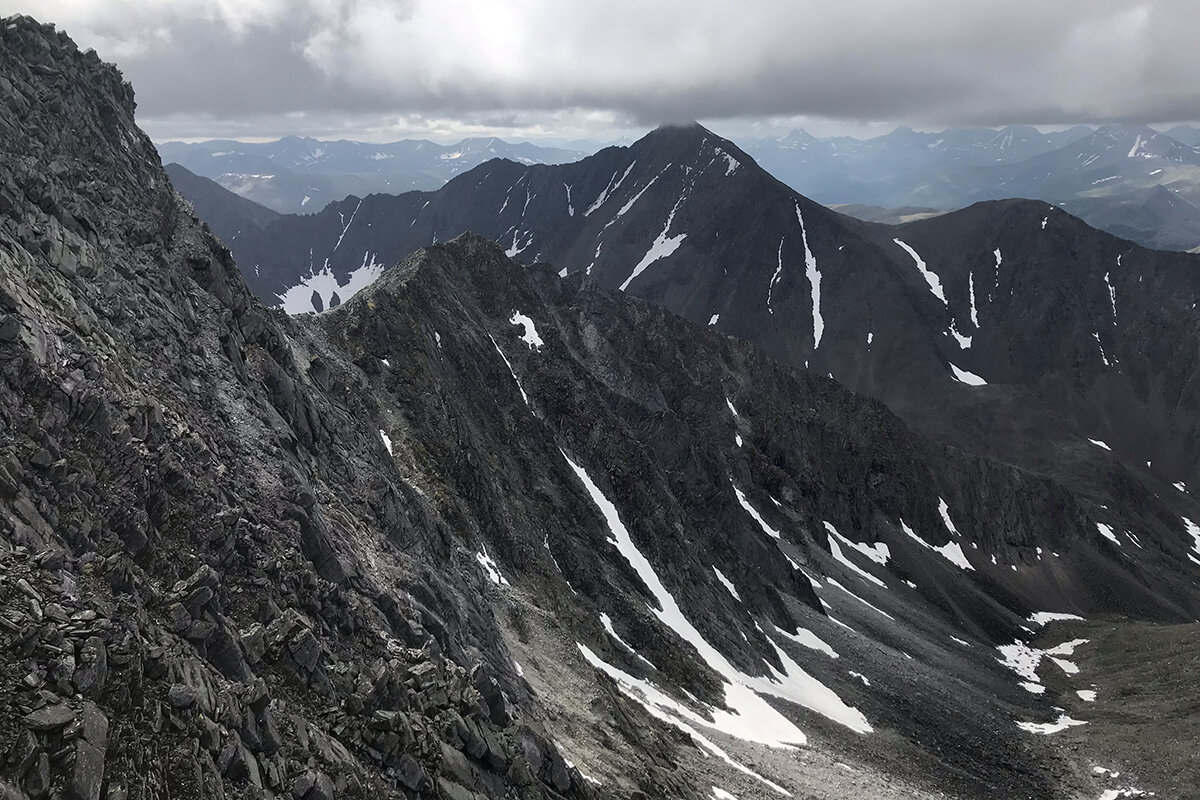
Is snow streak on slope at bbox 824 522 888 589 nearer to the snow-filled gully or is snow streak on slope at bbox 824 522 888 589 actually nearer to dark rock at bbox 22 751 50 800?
the snow-filled gully

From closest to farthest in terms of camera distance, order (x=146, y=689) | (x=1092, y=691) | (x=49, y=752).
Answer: (x=49, y=752), (x=146, y=689), (x=1092, y=691)

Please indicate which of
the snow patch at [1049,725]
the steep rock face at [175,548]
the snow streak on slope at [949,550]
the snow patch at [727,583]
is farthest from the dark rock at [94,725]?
the snow streak on slope at [949,550]

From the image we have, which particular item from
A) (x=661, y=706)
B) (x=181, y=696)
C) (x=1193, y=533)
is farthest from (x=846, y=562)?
(x=1193, y=533)

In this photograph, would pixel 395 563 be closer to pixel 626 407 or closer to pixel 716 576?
pixel 716 576

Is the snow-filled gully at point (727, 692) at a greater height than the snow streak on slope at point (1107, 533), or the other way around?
the snow-filled gully at point (727, 692)

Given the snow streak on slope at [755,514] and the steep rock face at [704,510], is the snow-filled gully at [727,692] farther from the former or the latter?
the snow streak on slope at [755,514]

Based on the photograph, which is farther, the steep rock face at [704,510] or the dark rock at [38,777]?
the steep rock face at [704,510]

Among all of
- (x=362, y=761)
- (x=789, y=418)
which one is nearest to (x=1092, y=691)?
(x=789, y=418)
